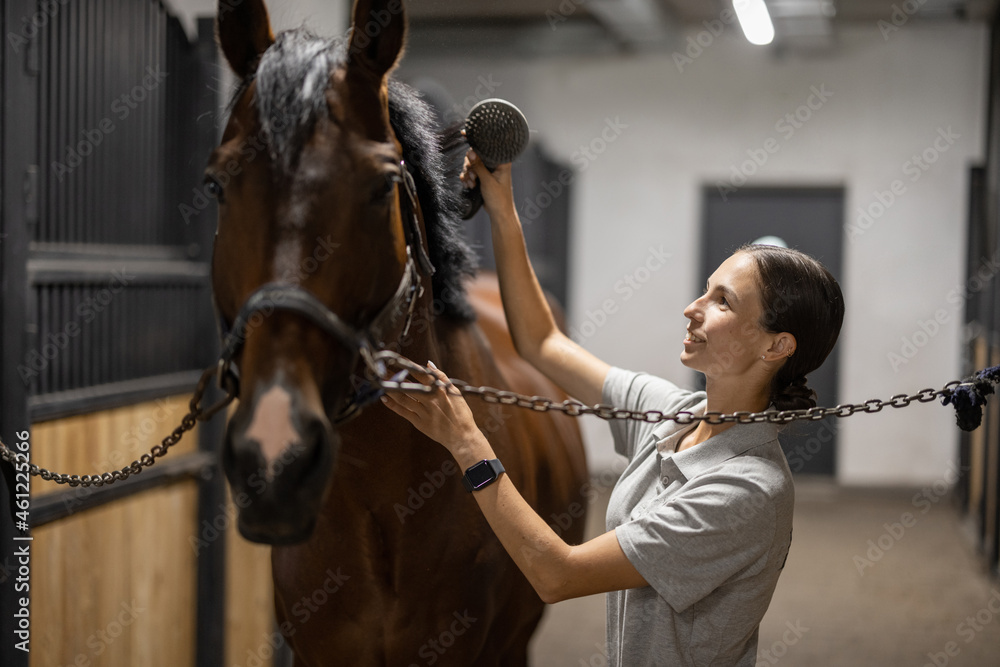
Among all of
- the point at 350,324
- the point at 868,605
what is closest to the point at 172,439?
the point at 350,324

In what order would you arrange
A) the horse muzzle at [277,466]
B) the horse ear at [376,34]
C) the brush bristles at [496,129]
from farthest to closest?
the brush bristles at [496,129], the horse ear at [376,34], the horse muzzle at [277,466]

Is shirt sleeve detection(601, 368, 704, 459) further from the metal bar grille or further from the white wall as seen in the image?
the white wall

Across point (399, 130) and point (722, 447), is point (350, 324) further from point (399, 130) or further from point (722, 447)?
point (722, 447)

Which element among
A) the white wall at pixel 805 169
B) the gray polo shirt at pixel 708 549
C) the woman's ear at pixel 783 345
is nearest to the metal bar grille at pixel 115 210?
the gray polo shirt at pixel 708 549

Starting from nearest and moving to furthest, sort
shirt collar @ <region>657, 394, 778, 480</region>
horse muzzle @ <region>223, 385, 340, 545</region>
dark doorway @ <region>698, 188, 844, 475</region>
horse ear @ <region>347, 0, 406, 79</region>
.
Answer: horse muzzle @ <region>223, 385, 340, 545</region>
horse ear @ <region>347, 0, 406, 79</region>
shirt collar @ <region>657, 394, 778, 480</region>
dark doorway @ <region>698, 188, 844, 475</region>

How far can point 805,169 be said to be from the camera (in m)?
6.39

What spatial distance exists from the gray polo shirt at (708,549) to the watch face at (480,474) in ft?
0.66

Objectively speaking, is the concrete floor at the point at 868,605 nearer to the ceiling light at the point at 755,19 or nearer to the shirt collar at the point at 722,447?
the shirt collar at the point at 722,447

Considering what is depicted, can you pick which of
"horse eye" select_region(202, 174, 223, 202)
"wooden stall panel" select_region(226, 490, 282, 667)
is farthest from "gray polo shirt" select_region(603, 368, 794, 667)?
"wooden stall panel" select_region(226, 490, 282, 667)

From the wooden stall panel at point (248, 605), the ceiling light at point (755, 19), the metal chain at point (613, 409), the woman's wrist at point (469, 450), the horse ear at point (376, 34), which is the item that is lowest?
the wooden stall panel at point (248, 605)

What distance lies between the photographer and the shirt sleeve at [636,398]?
55.2 inches

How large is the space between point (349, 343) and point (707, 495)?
1.78ft

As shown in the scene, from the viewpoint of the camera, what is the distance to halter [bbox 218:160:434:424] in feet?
2.71

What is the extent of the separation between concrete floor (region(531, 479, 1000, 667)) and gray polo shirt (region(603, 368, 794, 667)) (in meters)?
2.16
